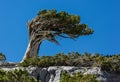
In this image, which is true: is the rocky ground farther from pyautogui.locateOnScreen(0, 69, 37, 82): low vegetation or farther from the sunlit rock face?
pyautogui.locateOnScreen(0, 69, 37, 82): low vegetation

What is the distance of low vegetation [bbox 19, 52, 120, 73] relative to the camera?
1026 inches

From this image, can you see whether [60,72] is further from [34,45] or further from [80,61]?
→ [34,45]

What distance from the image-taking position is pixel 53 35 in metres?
38.6

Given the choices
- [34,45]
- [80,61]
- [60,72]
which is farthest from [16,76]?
[34,45]

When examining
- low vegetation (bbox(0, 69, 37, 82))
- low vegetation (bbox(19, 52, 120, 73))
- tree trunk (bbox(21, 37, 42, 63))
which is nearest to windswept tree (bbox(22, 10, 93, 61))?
tree trunk (bbox(21, 37, 42, 63))

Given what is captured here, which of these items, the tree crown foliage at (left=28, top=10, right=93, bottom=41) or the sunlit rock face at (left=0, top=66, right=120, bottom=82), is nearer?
the sunlit rock face at (left=0, top=66, right=120, bottom=82)

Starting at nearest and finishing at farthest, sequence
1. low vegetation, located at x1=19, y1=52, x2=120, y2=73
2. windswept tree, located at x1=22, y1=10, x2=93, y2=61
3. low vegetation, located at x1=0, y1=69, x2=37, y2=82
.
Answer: low vegetation, located at x1=0, y1=69, x2=37, y2=82
low vegetation, located at x1=19, y1=52, x2=120, y2=73
windswept tree, located at x1=22, y1=10, x2=93, y2=61

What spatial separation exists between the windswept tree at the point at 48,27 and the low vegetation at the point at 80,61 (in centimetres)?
973

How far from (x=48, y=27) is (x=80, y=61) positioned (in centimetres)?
1187

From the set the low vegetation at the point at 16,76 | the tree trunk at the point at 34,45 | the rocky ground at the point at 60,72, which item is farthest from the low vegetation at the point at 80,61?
the tree trunk at the point at 34,45

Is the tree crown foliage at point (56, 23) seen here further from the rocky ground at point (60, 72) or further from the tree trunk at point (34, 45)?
the rocky ground at point (60, 72)

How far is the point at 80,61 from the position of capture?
27.4 meters

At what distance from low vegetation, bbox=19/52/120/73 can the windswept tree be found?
31.9ft

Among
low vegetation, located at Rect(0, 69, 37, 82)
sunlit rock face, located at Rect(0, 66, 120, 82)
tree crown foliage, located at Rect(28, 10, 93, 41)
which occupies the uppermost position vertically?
tree crown foliage, located at Rect(28, 10, 93, 41)
